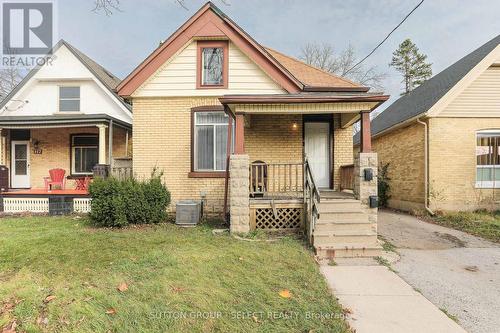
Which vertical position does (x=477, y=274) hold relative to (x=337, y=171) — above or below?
below

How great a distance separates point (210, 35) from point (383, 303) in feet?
27.8

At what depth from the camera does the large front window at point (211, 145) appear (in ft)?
29.2

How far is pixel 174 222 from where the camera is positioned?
8.30 metres

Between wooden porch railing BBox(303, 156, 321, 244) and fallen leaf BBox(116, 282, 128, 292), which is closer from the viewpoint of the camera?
fallen leaf BBox(116, 282, 128, 292)

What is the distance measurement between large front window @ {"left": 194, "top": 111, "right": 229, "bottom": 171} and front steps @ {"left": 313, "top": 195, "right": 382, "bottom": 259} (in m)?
3.66

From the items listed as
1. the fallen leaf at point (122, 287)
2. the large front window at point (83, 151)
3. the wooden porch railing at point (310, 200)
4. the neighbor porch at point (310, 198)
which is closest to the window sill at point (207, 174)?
the neighbor porch at point (310, 198)

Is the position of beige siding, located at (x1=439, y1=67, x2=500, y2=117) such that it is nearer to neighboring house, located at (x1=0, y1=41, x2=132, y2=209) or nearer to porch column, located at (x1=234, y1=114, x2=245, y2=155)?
porch column, located at (x1=234, y1=114, x2=245, y2=155)

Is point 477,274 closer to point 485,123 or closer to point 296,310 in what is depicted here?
point 296,310

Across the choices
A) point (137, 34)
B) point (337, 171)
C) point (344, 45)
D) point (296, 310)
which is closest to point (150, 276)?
point (296, 310)

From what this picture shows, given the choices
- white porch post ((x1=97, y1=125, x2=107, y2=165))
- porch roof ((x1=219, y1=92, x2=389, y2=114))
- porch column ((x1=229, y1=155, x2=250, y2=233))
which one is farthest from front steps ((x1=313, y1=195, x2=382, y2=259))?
white porch post ((x1=97, y1=125, x2=107, y2=165))

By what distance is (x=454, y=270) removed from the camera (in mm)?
4887

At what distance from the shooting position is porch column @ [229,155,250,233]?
6.70 metres

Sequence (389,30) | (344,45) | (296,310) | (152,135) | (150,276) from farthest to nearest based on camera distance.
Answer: (344,45) < (389,30) < (152,135) < (150,276) < (296,310)

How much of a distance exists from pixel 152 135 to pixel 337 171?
6.13m
